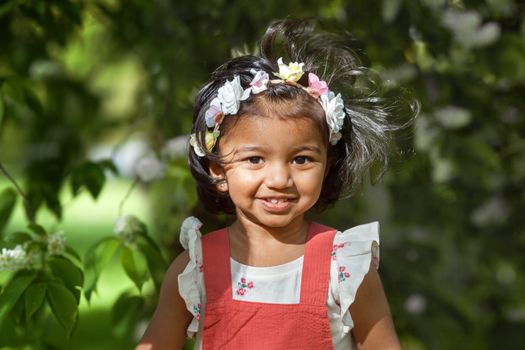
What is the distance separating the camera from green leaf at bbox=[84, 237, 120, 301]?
2799mm

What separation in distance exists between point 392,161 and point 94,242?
4.82m

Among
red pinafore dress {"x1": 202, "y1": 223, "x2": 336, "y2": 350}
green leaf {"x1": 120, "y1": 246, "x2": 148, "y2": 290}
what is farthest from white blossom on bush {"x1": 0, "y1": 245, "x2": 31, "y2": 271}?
red pinafore dress {"x1": 202, "y1": 223, "x2": 336, "y2": 350}

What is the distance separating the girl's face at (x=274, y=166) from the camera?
2273 millimetres

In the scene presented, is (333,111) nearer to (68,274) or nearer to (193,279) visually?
(193,279)

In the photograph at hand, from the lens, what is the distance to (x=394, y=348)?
2.35 m

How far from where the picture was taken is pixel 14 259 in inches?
103

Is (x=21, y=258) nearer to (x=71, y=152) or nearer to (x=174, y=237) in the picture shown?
(x=174, y=237)

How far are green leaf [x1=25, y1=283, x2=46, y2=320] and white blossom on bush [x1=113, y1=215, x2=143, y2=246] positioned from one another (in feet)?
1.19

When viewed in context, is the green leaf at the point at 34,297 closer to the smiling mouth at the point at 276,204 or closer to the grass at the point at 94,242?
the grass at the point at 94,242

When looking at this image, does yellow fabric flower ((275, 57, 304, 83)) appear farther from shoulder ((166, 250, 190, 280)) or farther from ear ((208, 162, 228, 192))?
shoulder ((166, 250, 190, 280))

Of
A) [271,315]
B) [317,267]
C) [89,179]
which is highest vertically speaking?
[89,179]

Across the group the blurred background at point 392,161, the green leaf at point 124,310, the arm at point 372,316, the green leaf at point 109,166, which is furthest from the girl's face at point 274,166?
the green leaf at point 109,166

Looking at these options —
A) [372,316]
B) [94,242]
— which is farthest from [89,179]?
[94,242]

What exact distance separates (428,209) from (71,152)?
186cm
